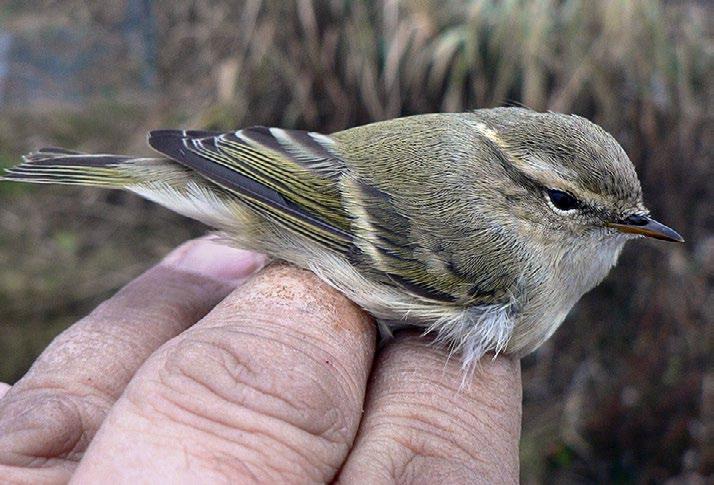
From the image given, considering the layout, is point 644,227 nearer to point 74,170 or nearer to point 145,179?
point 145,179

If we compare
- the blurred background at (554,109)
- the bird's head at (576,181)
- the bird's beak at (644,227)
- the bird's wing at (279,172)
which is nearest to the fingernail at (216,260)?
the bird's wing at (279,172)

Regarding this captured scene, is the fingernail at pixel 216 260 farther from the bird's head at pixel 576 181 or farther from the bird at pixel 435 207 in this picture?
the bird's head at pixel 576 181

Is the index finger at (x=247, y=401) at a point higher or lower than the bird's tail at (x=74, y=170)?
higher

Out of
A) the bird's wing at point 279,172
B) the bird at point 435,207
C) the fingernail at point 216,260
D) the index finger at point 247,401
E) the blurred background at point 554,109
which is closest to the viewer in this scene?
the index finger at point 247,401

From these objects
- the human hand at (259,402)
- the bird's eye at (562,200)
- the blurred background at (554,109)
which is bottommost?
the blurred background at (554,109)

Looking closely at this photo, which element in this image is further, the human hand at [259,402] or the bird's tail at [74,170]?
the bird's tail at [74,170]

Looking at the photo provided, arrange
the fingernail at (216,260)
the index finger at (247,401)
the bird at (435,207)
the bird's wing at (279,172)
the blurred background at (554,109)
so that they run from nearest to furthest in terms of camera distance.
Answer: the index finger at (247,401)
the bird at (435,207)
the bird's wing at (279,172)
the fingernail at (216,260)
the blurred background at (554,109)

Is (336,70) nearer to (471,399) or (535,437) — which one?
(535,437)
